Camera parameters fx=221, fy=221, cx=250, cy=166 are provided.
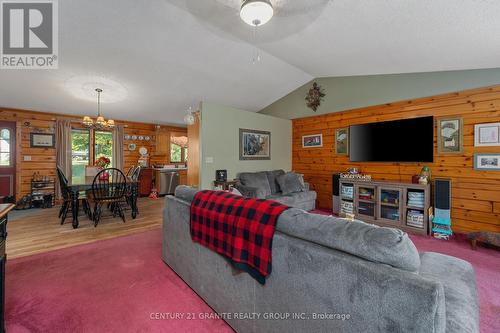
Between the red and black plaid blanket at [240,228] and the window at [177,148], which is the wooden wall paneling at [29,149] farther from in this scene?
the red and black plaid blanket at [240,228]

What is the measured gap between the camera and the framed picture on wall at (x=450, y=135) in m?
3.35

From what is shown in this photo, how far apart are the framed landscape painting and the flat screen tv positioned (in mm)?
1831

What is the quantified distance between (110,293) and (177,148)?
6.10 metres

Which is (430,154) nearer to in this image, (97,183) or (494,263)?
(494,263)

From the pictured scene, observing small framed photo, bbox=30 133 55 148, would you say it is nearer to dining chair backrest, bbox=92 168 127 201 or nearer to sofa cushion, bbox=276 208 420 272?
dining chair backrest, bbox=92 168 127 201

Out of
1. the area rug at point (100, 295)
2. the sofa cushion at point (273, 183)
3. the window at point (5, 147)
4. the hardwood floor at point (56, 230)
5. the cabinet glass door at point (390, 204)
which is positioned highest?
the window at point (5, 147)

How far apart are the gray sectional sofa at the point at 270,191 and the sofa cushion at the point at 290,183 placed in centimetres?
5

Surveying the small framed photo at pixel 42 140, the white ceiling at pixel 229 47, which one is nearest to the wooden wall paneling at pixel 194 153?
the white ceiling at pixel 229 47

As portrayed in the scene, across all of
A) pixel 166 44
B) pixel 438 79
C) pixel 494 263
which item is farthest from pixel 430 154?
pixel 166 44

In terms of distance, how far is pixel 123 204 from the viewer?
5.40 metres

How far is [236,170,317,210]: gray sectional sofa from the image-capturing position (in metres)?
4.02

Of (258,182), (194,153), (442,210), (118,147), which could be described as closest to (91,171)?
(118,147)

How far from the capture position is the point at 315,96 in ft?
16.4

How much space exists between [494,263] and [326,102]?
11.9ft
